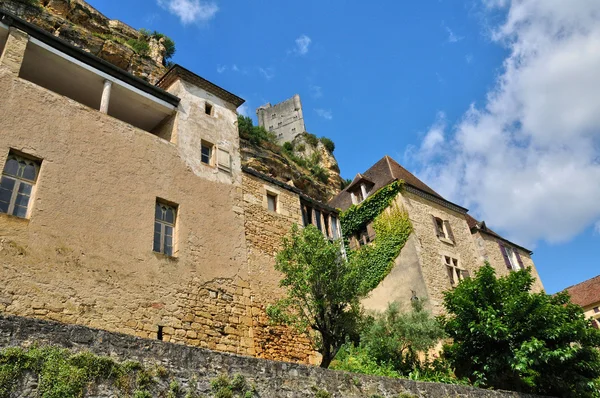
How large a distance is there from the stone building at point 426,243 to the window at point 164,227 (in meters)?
9.30

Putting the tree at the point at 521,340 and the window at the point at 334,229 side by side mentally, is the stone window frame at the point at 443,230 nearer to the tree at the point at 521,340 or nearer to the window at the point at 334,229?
the window at the point at 334,229

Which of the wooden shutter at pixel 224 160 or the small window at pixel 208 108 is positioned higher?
the small window at pixel 208 108

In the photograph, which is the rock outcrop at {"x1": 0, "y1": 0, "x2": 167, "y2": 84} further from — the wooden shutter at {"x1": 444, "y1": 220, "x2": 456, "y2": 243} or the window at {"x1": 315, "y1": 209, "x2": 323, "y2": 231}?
the wooden shutter at {"x1": 444, "y1": 220, "x2": 456, "y2": 243}

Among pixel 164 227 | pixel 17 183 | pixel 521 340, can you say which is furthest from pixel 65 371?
pixel 521 340

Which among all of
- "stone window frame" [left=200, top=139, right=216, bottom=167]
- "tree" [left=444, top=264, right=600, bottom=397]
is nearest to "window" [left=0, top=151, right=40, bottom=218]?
"stone window frame" [left=200, top=139, right=216, bottom=167]

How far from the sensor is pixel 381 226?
67.1 feet

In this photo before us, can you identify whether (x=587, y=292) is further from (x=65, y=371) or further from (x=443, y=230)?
(x=65, y=371)

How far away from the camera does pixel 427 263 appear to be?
744 inches

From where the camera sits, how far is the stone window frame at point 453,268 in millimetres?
19609

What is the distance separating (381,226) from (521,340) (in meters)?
8.63

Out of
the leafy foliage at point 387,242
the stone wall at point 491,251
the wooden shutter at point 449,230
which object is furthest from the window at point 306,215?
the stone wall at point 491,251

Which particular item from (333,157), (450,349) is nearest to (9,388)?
(450,349)

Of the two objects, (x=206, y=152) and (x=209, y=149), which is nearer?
(x=206, y=152)

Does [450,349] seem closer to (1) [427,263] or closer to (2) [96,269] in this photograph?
(1) [427,263]
